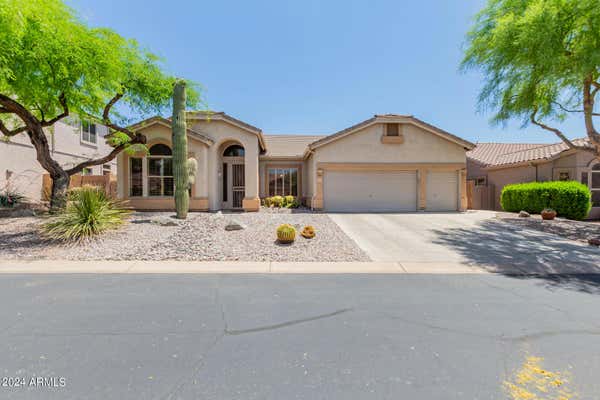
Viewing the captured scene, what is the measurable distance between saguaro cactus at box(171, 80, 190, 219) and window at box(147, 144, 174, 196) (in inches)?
176

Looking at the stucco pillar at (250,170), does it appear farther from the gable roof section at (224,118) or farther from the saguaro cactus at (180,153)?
the saguaro cactus at (180,153)

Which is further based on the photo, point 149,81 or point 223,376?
point 149,81

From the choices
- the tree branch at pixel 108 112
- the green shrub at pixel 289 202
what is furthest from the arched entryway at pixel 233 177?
the tree branch at pixel 108 112

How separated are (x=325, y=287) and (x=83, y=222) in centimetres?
769

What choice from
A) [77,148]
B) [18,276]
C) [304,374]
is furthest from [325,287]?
[77,148]

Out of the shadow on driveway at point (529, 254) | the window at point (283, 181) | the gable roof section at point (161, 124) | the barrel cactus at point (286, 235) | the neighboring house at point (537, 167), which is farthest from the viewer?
the window at point (283, 181)

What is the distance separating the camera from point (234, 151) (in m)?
16.0

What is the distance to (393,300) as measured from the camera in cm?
427

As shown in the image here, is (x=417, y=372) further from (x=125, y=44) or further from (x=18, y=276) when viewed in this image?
(x=125, y=44)

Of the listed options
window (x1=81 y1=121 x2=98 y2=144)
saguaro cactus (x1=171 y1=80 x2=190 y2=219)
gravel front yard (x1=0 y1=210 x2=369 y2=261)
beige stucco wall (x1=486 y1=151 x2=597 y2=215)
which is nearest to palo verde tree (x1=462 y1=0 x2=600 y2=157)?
beige stucco wall (x1=486 y1=151 x2=597 y2=215)

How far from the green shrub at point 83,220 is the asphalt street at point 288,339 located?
2708 mm

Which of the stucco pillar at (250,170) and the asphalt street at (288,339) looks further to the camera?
the stucco pillar at (250,170)

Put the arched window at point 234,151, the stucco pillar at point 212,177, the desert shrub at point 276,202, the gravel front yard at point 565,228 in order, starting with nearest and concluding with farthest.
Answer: the gravel front yard at point 565,228 → the stucco pillar at point 212,177 → the arched window at point 234,151 → the desert shrub at point 276,202

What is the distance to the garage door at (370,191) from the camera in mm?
15422
